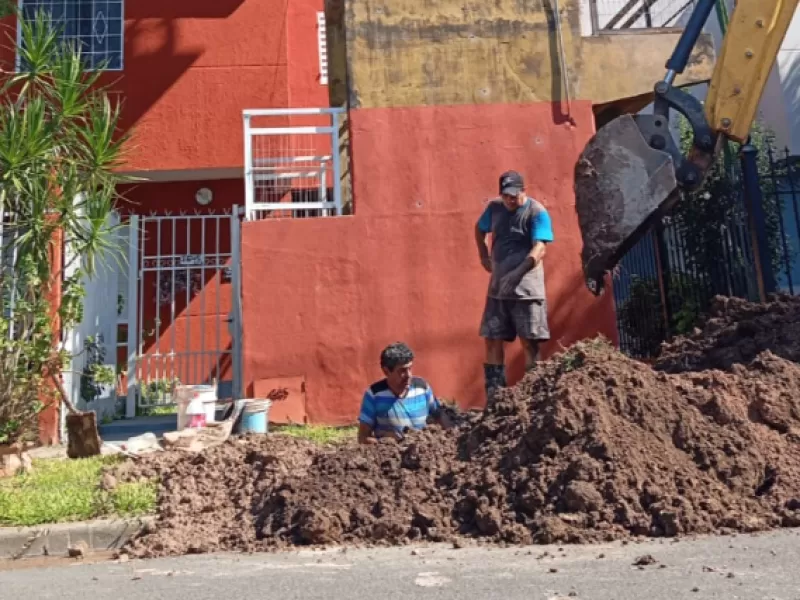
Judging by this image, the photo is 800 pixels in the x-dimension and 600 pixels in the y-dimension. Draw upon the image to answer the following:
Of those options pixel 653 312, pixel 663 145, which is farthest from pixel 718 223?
pixel 663 145

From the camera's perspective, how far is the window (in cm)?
1197

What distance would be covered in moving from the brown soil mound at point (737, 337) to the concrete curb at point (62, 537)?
13.3ft

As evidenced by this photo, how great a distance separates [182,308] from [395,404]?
24.4 ft

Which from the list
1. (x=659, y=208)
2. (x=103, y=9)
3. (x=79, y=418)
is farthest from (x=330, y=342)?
(x=103, y=9)

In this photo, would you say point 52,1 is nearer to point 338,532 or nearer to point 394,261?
point 394,261

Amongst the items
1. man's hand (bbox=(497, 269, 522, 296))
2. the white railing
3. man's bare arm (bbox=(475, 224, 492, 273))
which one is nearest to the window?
the white railing

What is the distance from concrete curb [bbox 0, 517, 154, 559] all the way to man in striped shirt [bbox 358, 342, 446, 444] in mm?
1464

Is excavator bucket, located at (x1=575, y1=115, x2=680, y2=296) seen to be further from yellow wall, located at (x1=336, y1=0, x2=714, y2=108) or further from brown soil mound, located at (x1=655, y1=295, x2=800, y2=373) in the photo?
yellow wall, located at (x1=336, y1=0, x2=714, y2=108)

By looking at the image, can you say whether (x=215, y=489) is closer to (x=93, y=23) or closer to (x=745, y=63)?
(x=745, y=63)

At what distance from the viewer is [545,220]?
6508 mm

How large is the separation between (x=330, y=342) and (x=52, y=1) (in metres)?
7.69

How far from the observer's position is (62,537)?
15.0 ft

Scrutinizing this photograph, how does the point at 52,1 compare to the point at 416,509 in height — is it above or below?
above

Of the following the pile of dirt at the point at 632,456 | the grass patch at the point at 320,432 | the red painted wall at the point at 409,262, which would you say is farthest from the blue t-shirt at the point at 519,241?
the grass patch at the point at 320,432
